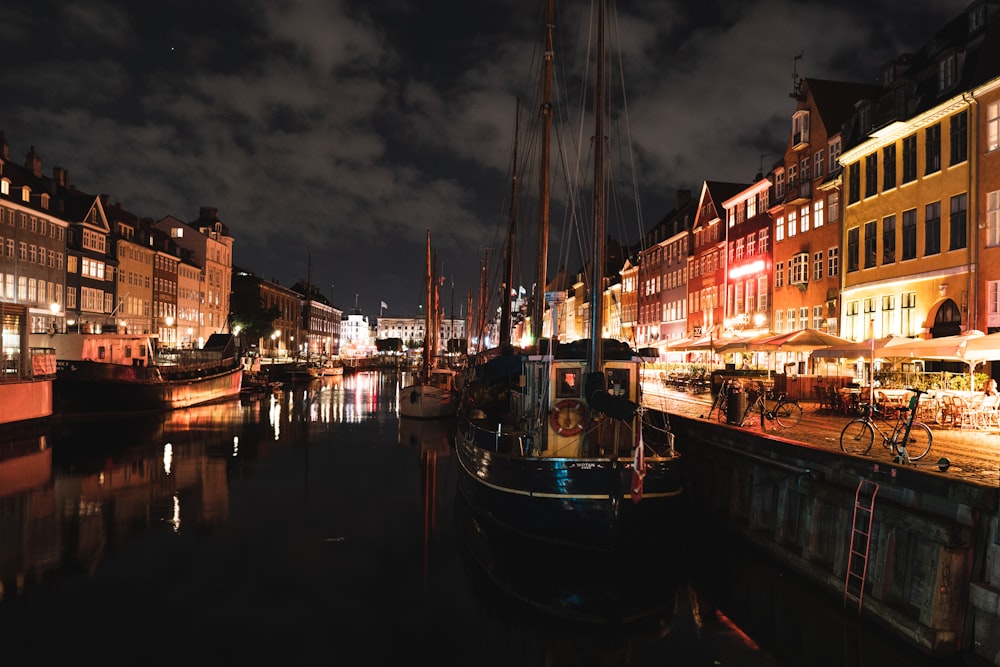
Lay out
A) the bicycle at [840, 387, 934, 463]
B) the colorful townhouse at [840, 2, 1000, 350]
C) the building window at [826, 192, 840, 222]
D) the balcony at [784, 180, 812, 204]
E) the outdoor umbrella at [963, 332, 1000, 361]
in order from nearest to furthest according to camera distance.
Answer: the bicycle at [840, 387, 934, 463] → the outdoor umbrella at [963, 332, 1000, 361] → the colorful townhouse at [840, 2, 1000, 350] → the building window at [826, 192, 840, 222] → the balcony at [784, 180, 812, 204]

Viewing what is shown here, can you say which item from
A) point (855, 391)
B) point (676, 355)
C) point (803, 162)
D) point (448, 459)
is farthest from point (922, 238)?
point (676, 355)

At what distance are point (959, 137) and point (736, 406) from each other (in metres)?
15.3

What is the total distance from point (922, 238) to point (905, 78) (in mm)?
6762

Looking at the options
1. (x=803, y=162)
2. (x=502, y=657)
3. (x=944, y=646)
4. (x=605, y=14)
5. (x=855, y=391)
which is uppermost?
A: (x=803, y=162)

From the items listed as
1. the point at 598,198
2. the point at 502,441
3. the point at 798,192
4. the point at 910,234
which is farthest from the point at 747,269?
the point at 502,441

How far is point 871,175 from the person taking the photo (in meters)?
32.2

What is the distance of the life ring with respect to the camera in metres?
16.1

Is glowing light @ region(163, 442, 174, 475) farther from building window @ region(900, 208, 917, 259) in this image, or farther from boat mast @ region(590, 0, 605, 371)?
building window @ region(900, 208, 917, 259)

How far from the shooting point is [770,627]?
40.7 ft

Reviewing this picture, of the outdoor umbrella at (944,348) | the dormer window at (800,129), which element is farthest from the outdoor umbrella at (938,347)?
the dormer window at (800,129)

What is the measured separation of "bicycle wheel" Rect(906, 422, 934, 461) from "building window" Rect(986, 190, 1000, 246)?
1024cm

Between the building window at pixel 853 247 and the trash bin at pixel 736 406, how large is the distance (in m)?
17.7

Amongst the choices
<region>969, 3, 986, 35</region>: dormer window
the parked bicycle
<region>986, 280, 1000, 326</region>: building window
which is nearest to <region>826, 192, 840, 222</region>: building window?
<region>969, 3, 986, 35</region>: dormer window

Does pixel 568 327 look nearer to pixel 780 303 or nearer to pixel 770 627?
pixel 780 303
